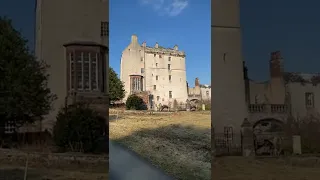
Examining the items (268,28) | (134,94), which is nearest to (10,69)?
(134,94)

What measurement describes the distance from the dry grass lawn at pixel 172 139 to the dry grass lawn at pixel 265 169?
0.92 feet

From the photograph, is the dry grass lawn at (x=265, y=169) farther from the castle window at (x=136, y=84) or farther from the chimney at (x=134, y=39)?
the chimney at (x=134, y=39)

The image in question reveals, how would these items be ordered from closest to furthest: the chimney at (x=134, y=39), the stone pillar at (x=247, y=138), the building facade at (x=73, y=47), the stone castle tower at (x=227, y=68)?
the chimney at (x=134, y=39)
the building facade at (x=73, y=47)
the stone castle tower at (x=227, y=68)
the stone pillar at (x=247, y=138)

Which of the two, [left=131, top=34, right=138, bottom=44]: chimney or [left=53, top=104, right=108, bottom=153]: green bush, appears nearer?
[left=131, top=34, right=138, bottom=44]: chimney

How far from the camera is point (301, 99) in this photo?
4.82 metres

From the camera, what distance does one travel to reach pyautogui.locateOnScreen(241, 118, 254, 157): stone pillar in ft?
15.5

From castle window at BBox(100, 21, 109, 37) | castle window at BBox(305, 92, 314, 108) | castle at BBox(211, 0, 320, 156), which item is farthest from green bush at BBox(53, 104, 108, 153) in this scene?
castle window at BBox(305, 92, 314, 108)

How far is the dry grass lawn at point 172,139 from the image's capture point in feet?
13.6

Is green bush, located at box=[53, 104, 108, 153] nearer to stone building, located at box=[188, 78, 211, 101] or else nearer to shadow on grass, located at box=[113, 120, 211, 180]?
shadow on grass, located at box=[113, 120, 211, 180]

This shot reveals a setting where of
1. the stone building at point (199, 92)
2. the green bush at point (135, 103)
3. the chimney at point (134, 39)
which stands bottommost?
the green bush at point (135, 103)

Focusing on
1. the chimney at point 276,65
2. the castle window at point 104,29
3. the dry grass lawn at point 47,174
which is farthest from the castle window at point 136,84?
the chimney at point 276,65

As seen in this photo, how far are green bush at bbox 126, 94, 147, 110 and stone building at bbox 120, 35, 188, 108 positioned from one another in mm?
57

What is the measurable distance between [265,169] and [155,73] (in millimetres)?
1863

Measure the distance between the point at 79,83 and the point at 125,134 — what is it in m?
0.76
